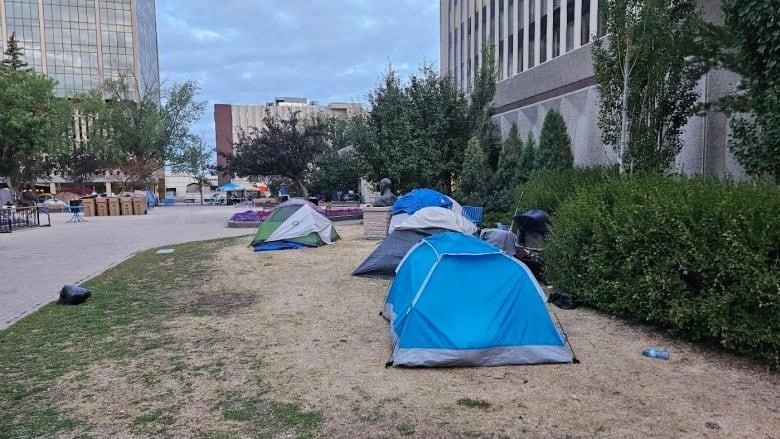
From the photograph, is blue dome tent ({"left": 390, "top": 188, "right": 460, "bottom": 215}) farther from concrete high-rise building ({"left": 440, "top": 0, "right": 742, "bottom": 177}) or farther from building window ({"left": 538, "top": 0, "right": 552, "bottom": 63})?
building window ({"left": 538, "top": 0, "right": 552, "bottom": 63})

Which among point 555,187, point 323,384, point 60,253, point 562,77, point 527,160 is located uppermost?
point 562,77

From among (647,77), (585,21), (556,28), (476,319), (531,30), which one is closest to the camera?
(476,319)

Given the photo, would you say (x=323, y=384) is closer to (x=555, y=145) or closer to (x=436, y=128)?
(x=555, y=145)

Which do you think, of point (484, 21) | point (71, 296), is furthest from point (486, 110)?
point (484, 21)

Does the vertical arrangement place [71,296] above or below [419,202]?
below

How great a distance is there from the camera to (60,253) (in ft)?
42.3

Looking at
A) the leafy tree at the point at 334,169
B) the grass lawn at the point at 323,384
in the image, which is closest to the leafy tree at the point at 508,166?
the leafy tree at the point at 334,169

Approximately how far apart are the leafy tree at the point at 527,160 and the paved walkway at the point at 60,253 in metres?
9.66

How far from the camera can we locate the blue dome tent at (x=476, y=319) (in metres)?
4.67

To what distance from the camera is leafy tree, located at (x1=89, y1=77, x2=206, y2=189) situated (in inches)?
1609

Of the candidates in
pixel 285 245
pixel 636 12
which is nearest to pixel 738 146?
pixel 636 12

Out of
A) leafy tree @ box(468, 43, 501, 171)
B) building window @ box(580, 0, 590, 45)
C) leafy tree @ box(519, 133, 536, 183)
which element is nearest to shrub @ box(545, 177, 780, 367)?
leafy tree @ box(519, 133, 536, 183)

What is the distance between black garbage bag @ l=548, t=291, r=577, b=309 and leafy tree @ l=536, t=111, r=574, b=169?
7566 millimetres

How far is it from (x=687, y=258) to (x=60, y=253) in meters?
14.1
